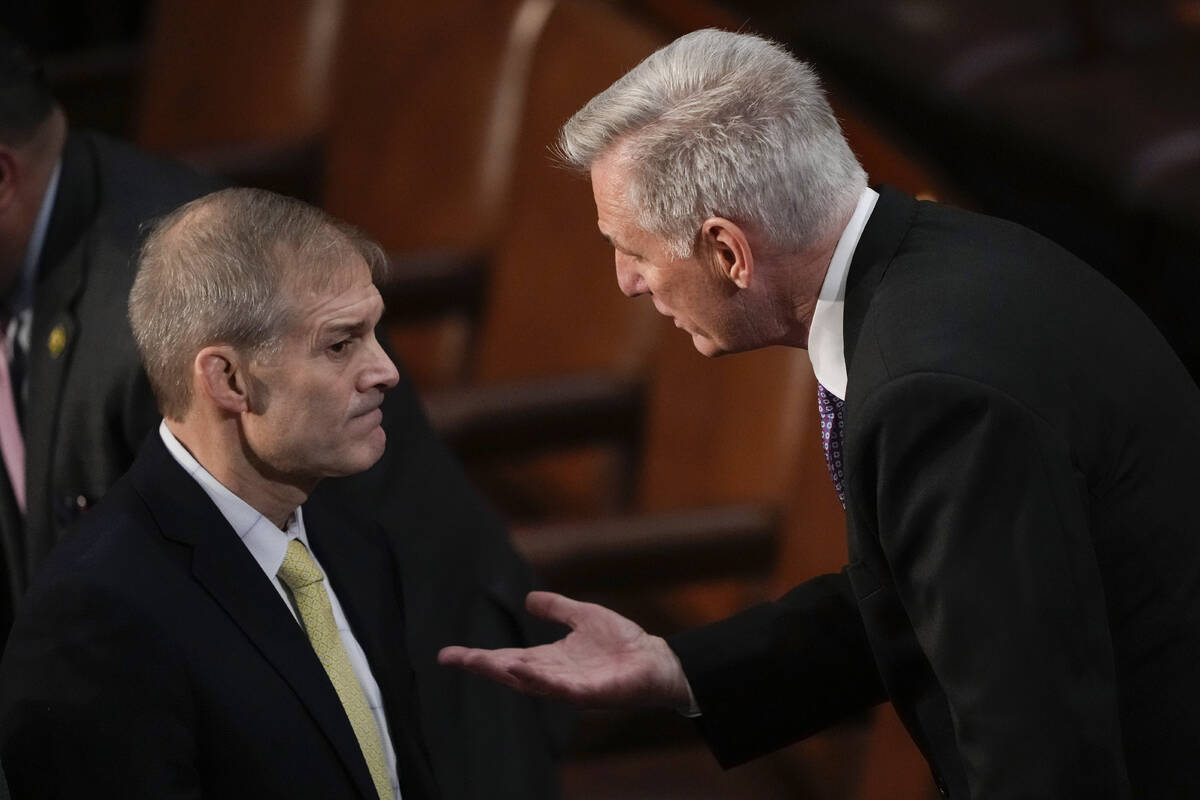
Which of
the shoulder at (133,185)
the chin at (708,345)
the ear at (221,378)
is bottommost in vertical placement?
the ear at (221,378)

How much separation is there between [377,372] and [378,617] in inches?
11.4

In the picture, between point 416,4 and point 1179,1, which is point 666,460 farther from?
point 1179,1

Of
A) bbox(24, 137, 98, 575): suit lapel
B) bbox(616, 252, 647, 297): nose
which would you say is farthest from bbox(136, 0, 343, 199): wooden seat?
bbox(616, 252, 647, 297): nose

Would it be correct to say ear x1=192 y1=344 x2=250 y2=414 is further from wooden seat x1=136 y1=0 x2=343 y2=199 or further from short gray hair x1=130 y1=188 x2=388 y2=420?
wooden seat x1=136 y1=0 x2=343 y2=199

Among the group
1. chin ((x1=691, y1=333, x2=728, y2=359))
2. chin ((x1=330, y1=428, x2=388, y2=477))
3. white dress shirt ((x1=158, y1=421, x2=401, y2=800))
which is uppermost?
chin ((x1=691, y1=333, x2=728, y2=359))

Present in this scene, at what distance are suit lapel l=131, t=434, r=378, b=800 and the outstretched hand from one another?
23 centimetres

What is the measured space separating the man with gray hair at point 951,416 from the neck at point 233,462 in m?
0.29

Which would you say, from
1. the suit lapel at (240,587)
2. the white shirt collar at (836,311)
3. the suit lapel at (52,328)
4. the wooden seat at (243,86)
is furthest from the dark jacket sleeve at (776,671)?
the wooden seat at (243,86)

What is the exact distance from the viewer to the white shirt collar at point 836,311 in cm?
166

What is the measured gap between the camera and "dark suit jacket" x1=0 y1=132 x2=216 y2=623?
80.8 inches

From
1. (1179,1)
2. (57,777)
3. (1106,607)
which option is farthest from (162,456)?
(1179,1)

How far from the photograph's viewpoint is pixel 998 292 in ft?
5.16

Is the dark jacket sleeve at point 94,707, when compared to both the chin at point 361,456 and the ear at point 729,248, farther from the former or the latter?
the ear at point 729,248

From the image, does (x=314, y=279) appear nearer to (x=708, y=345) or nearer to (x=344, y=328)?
(x=344, y=328)
